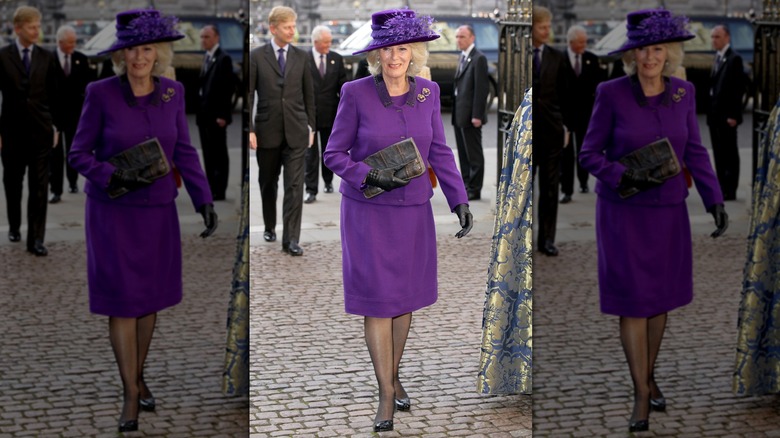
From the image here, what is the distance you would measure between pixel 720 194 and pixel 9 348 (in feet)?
8.29

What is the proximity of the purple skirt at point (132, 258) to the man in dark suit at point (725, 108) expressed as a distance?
1.88 metres

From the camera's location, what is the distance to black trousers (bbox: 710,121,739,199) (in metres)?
4.46

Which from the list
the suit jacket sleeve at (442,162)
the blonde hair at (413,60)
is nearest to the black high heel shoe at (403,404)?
Result: the suit jacket sleeve at (442,162)

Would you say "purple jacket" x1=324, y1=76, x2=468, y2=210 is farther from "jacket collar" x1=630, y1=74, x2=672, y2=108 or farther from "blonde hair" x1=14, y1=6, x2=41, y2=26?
"blonde hair" x1=14, y1=6, x2=41, y2=26

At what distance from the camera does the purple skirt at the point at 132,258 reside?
444 centimetres

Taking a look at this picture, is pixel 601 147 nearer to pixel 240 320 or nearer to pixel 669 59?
pixel 669 59

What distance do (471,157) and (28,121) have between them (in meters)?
3.32

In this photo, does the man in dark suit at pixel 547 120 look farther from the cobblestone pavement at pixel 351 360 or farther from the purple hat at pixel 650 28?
the cobblestone pavement at pixel 351 360

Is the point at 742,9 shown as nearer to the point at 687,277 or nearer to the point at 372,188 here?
the point at 687,277

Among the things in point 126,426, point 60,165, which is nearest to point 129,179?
point 60,165

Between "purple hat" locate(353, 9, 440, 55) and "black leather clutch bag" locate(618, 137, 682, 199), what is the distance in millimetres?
1262

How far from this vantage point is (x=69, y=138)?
441cm

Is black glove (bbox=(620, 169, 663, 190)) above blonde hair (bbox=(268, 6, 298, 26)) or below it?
below

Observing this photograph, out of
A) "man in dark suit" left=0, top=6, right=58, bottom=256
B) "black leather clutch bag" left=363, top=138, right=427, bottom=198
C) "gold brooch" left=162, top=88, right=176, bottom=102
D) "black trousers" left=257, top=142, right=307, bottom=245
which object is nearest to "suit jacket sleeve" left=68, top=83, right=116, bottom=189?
"man in dark suit" left=0, top=6, right=58, bottom=256
